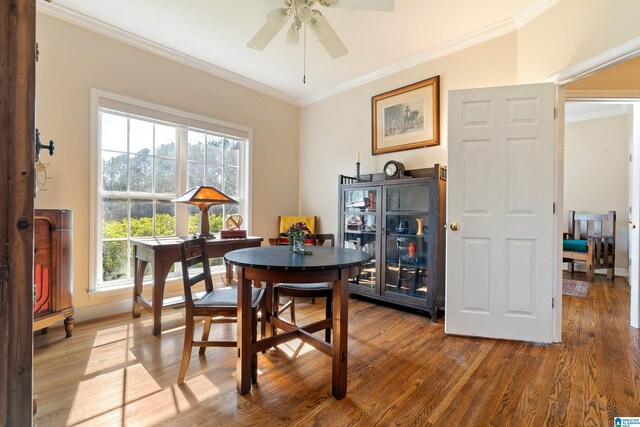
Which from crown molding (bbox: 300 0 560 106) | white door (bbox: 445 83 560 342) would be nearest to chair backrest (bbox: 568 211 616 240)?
white door (bbox: 445 83 560 342)

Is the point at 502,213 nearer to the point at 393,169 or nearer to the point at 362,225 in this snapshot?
the point at 393,169

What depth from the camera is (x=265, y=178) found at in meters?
4.00

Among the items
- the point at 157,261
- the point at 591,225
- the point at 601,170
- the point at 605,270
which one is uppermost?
the point at 601,170

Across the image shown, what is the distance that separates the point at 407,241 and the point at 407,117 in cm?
142

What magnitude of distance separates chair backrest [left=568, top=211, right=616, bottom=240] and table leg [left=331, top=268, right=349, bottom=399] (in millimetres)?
5083

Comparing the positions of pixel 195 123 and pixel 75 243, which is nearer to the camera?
pixel 75 243

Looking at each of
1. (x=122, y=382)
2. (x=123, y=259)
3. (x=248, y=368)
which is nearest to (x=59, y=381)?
(x=122, y=382)

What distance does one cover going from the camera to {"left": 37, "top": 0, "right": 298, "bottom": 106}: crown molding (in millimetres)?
2399

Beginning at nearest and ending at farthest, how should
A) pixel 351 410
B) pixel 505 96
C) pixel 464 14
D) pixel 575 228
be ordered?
1. pixel 351 410
2. pixel 505 96
3. pixel 464 14
4. pixel 575 228

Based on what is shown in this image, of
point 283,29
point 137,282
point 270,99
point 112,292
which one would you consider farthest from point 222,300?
point 270,99

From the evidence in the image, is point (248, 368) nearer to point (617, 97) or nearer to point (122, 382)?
point (122, 382)

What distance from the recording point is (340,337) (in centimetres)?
160

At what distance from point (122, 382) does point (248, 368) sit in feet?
2.59

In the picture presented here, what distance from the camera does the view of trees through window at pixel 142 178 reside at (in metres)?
2.78
